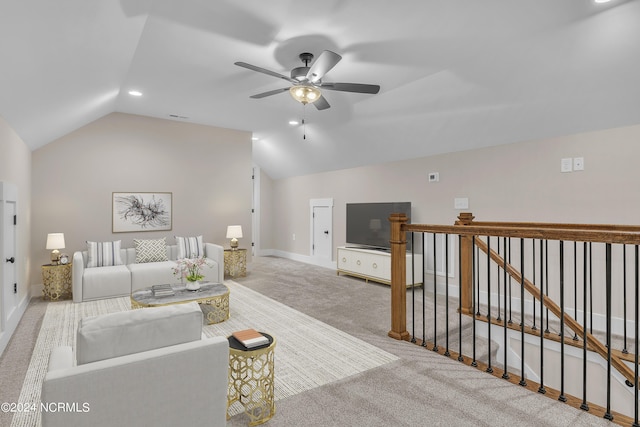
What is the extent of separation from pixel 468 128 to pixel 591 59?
1.61 m

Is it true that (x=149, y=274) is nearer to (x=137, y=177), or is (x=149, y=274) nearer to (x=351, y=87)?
(x=137, y=177)

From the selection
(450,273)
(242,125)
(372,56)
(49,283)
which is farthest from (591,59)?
(49,283)

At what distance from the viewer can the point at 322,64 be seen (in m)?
2.94

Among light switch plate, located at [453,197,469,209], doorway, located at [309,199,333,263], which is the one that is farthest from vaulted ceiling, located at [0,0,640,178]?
doorway, located at [309,199,333,263]

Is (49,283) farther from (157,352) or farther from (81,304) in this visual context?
(157,352)

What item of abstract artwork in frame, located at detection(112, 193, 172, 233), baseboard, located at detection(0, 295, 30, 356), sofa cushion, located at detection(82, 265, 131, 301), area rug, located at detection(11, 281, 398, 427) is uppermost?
abstract artwork in frame, located at detection(112, 193, 172, 233)

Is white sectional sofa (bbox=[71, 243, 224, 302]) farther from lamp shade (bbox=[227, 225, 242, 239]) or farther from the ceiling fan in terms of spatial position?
the ceiling fan

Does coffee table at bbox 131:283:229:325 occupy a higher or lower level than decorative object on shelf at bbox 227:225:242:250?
lower

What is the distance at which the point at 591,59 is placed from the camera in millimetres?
3088

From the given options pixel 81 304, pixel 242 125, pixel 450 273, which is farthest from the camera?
pixel 242 125

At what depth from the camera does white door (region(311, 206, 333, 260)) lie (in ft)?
25.1

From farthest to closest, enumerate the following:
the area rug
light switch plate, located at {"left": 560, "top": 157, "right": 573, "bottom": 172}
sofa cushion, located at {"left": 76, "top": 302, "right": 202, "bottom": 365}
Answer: light switch plate, located at {"left": 560, "top": 157, "right": 573, "bottom": 172} < the area rug < sofa cushion, located at {"left": 76, "top": 302, "right": 202, "bottom": 365}

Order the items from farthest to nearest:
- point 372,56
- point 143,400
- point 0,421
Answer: point 372,56 < point 0,421 < point 143,400

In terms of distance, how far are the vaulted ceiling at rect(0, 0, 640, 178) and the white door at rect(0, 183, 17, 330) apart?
794 millimetres
